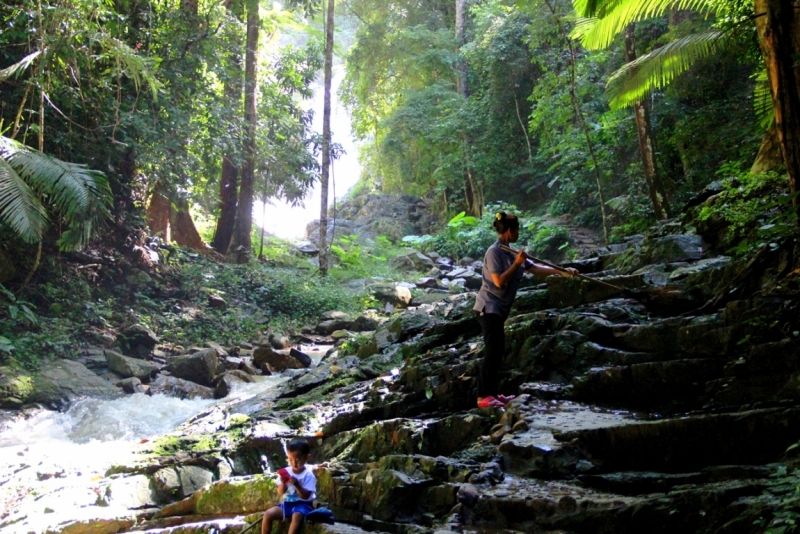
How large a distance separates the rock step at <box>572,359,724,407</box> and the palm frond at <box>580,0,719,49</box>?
3703 millimetres

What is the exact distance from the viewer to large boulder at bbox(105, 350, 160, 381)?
11.7 metres

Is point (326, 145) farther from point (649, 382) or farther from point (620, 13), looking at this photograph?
point (649, 382)

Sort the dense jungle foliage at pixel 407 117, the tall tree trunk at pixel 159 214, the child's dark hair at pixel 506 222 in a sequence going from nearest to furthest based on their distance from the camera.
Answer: the child's dark hair at pixel 506 222, the dense jungle foliage at pixel 407 117, the tall tree trunk at pixel 159 214

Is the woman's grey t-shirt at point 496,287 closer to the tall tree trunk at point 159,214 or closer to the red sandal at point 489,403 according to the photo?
the red sandal at point 489,403

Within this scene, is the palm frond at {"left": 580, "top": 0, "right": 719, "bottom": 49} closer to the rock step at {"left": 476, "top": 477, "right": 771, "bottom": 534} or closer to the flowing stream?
the rock step at {"left": 476, "top": 477, "right": 771, "bottom": 534}

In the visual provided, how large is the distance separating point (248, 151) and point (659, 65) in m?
13.0

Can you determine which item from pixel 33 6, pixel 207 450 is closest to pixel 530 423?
pixel 207 450

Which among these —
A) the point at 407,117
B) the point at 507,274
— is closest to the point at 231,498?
the point at 507,274

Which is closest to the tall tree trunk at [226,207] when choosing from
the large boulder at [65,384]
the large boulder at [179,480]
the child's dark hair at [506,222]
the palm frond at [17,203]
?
the large boulder at [65,384]

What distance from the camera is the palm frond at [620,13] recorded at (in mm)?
7297

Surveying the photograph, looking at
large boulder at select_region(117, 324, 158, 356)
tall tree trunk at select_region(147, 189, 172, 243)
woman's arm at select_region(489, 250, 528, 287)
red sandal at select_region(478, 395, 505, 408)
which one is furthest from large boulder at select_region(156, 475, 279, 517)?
tall tree trunk at select_region(147, 189, 172, 243)

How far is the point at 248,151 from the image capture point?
19109 mm

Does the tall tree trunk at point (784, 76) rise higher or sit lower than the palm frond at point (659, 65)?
lower

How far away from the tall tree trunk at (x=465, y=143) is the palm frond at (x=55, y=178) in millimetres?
15644
